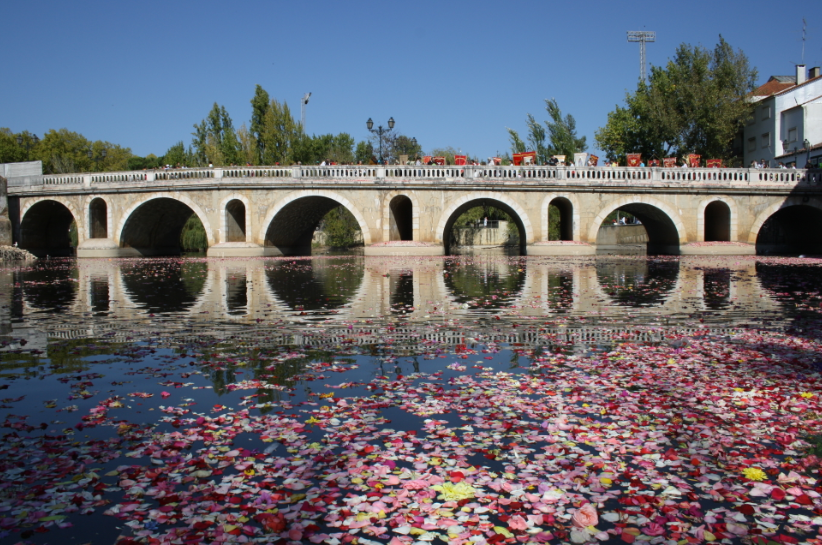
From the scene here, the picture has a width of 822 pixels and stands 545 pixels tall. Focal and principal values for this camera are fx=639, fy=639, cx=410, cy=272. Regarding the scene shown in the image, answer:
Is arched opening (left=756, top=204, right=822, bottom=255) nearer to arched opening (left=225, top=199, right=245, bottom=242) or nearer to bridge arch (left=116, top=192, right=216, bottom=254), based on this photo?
arched opening (left=225, top=199, right=245, bottom=242)

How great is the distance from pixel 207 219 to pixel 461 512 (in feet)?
129

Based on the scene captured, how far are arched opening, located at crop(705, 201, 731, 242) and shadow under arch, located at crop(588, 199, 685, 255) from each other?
111 inches

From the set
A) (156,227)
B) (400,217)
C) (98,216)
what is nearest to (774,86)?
(400,217)

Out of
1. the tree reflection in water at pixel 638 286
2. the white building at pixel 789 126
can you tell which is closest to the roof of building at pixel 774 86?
the white building at pixel 789 126

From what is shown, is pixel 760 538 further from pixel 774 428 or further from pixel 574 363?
pixel 574 363

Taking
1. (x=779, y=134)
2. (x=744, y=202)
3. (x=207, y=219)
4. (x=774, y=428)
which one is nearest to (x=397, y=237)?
(x=207, y=219)

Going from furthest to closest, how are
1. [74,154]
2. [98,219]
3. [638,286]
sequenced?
[74,154] → [98,219] → [638,286]

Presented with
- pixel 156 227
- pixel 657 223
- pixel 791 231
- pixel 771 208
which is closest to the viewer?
pixel 771 208

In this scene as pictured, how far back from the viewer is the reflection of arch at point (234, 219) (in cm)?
4006

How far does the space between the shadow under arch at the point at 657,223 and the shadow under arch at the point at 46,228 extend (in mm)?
34488

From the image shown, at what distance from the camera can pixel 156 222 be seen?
1820 inches

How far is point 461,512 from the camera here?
3.78 meters

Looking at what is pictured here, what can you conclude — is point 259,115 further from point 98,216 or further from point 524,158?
point 524,158

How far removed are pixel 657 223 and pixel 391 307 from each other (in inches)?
1375
